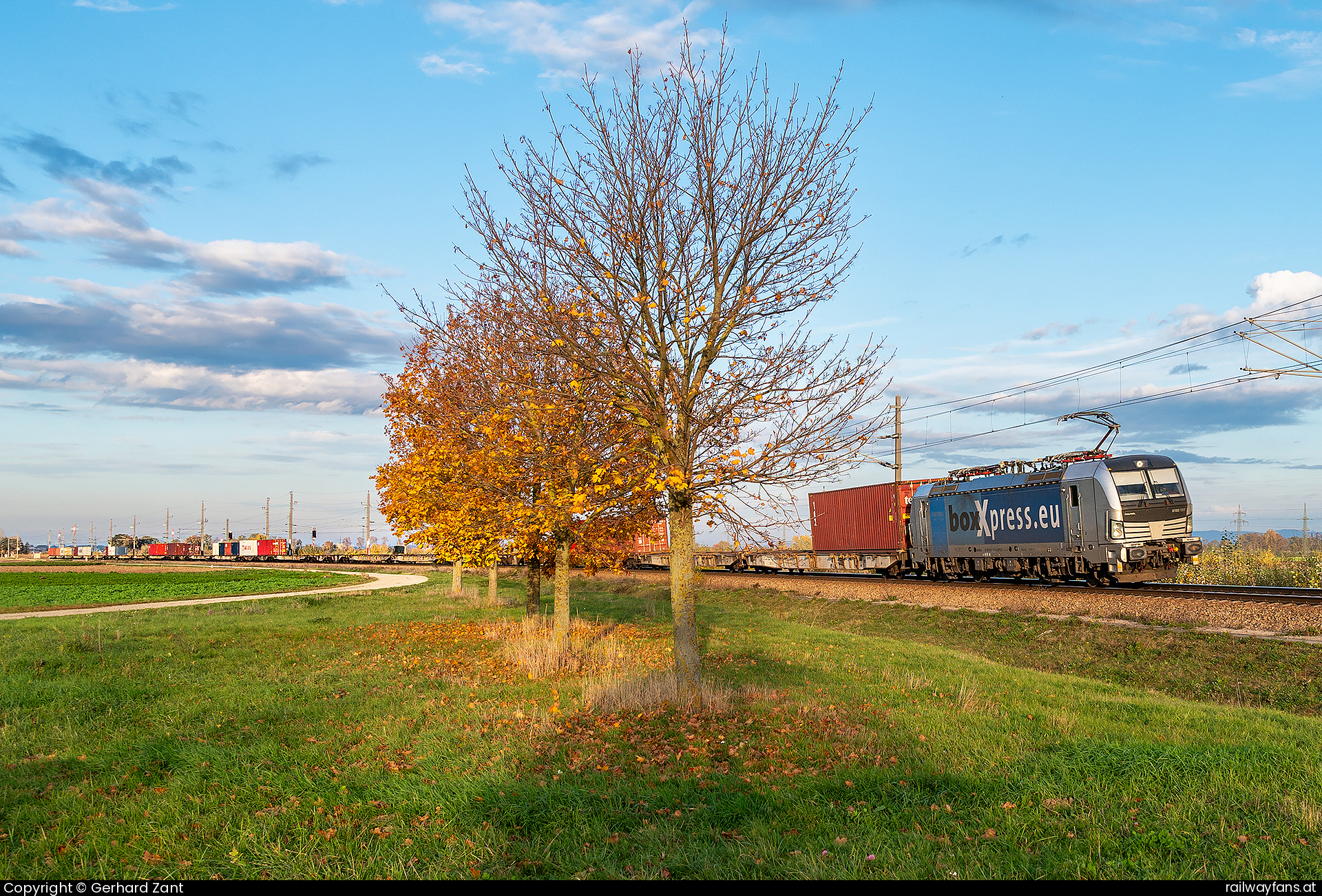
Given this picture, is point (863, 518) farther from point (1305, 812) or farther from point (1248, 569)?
point (1305, 812)

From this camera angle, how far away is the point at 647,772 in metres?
7.38

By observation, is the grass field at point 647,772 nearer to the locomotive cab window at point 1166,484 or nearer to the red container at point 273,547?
the locomotive cab window at point 1166,484

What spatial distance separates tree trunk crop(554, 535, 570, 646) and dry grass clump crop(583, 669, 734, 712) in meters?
4.83

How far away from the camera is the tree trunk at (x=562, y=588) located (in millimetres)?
15268

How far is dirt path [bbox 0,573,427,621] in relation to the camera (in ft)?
88.7

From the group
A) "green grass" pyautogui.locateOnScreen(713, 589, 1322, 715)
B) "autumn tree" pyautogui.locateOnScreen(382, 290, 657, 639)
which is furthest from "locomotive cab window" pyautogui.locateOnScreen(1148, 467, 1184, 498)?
"autumn tree" pyautogui.locateOnScreen(382, 290, 657, 639)

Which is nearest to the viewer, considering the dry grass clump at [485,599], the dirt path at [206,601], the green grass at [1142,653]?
the green grass at [1142,653]

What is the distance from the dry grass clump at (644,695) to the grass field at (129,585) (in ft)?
99.9

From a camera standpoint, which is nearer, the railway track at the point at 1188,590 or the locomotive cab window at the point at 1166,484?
the railway track at the point at 1188,590

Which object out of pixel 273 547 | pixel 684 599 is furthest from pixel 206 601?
pixel 273 547

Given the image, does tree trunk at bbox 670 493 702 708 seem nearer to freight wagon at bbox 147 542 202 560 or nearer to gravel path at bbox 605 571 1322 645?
gravel path at bbox 605 571 1322 645

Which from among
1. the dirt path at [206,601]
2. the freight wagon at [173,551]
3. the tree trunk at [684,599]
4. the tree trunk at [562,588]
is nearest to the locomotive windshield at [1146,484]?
the tree trunk at [562,588]
